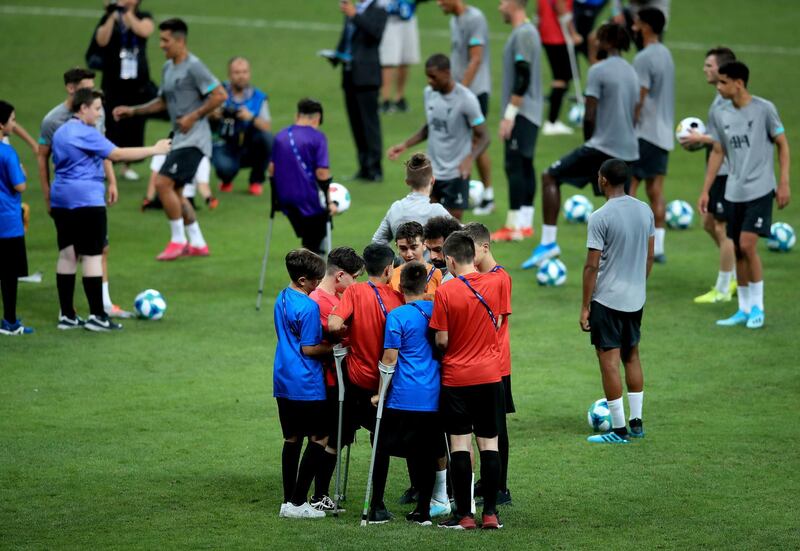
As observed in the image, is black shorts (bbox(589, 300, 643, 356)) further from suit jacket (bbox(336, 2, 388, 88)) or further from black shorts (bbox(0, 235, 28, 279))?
suit jacket (bbox(336, 2, 388, 88))

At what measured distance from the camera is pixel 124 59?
1814cm

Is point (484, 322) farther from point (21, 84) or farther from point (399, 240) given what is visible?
point (21, 84)

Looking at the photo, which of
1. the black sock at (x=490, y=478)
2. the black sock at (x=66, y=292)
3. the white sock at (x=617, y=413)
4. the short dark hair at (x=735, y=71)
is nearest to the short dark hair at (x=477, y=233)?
the black sock at (x=490, y=478)

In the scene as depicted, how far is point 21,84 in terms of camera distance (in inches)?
973

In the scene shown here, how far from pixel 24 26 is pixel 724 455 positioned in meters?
23.1

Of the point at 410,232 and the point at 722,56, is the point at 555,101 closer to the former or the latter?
the point at 722,56

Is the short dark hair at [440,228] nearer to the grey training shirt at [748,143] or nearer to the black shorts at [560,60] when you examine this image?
the grey training shirt at [748,143]

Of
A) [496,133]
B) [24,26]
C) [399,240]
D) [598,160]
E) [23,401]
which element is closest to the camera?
[399,240]

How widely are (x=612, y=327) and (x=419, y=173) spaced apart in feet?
6.54

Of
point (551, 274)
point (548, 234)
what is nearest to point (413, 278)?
point (551, 274)

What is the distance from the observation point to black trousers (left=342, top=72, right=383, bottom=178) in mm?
19406

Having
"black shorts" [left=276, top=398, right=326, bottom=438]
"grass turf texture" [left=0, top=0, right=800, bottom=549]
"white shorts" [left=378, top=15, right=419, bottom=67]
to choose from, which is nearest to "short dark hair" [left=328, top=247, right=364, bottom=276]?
"black shorts" [left=276, top=398, right=326, bottom=438]

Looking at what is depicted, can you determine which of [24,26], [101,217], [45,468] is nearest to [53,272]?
[101,217]

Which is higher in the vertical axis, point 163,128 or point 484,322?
point 484,322
